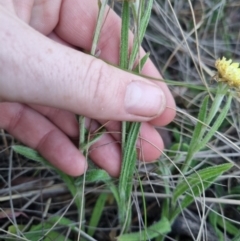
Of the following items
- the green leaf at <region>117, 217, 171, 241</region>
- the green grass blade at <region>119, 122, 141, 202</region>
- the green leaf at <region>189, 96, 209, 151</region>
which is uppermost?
the green leaf at <region>189, 96, 209, 151</region>

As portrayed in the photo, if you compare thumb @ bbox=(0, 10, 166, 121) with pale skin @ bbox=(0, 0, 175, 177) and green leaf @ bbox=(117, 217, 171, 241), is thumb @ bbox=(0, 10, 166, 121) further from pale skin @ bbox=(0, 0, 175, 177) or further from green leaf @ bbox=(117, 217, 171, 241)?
green leaf @ bbox=(117, 217, 171, 241)

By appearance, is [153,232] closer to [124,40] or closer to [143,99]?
[143,99]

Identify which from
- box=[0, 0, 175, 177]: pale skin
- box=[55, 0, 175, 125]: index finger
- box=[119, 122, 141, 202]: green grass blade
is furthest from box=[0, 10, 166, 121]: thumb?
box=[55, 0, 175, 125]: index finger

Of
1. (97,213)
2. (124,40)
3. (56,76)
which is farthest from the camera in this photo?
(97,213)

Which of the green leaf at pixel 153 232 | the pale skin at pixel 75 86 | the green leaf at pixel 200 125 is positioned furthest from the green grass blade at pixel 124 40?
the green leaf at pixel 153 232

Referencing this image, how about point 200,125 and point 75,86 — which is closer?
point 75,86

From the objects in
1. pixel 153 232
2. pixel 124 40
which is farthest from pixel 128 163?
pixel 124 40

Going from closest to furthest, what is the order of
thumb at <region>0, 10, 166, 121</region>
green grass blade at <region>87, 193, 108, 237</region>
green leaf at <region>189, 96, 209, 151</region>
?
1. thumb at <region>0, 10, 166, 121</region>
2. green leaf at <region>189, 96, 209, 151</region>
3. green grass blade at <region>87, 193, 108, 237</region>

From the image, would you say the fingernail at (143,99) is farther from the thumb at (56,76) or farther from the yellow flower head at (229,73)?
the yellow flower head at (229,73)
